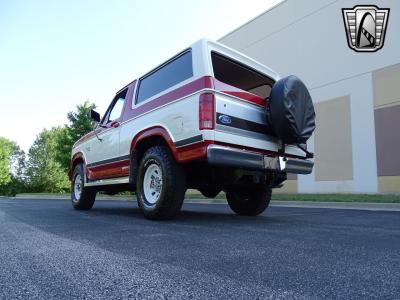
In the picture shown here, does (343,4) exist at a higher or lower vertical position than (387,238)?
higher

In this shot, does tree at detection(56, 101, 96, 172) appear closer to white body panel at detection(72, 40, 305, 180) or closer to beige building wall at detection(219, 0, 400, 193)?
beige building wall at detection(219, 0, 400, 193)

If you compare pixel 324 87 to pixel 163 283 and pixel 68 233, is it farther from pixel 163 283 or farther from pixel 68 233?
pixel 163 283

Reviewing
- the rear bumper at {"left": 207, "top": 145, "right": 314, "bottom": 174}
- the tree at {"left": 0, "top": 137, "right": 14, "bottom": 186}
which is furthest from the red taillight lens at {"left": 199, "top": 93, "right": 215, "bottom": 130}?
the tree at {"left": 0, "top": 137, "right": 14, "bottom": 186}

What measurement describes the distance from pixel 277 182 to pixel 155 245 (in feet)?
9.59

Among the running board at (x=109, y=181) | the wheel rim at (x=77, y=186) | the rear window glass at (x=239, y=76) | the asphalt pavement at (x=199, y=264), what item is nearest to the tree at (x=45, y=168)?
the wheel rim at (x=77, y=186)

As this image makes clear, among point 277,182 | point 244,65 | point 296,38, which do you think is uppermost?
point 296,38

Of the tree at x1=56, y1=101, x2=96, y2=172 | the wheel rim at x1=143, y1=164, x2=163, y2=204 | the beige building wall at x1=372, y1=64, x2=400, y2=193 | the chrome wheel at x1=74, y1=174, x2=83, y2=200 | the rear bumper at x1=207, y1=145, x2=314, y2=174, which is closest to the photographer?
the rear bumper at x1=207, y1=145, x2=314, y2=174

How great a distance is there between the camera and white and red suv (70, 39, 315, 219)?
14.3 feet

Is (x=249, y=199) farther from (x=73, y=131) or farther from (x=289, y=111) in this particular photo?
(x=73, y=131)

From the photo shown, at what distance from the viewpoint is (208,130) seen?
4203 mm

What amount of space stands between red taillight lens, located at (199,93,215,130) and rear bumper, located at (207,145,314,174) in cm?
26

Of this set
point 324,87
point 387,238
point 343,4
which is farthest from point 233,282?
point 343,4

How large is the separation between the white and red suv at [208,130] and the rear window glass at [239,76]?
16 mm

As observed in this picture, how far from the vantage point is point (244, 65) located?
5434 mm
